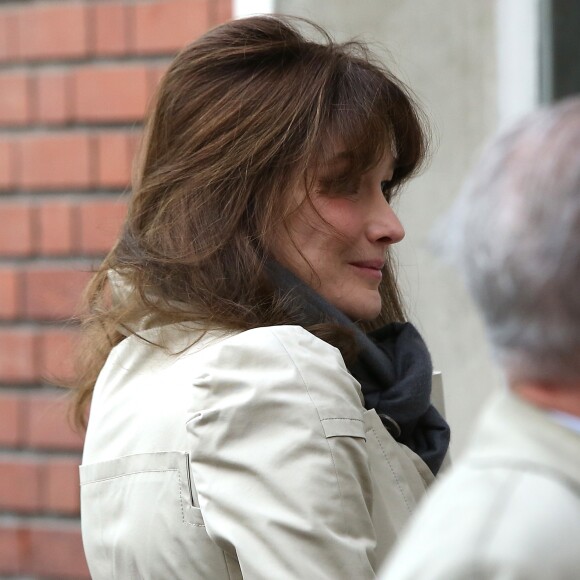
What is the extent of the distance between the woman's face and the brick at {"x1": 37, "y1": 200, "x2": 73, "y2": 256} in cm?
153

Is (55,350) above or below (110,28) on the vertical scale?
below

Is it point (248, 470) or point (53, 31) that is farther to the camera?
point (53, 31)

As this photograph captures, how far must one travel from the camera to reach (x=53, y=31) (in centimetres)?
A: 342

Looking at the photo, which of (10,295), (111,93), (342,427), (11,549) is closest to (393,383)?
(342,427)

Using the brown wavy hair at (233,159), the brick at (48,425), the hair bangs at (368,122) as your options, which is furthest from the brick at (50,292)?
the hair bangs at (368,122)

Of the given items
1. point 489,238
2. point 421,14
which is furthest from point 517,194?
point 421,14

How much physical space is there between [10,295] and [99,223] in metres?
0.37

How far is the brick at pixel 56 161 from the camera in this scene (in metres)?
3.39

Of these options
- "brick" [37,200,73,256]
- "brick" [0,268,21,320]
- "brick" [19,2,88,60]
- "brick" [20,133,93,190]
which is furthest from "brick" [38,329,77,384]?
"brick" [19,2,88,60]

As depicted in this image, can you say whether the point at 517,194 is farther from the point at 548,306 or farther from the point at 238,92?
the point at 238,92

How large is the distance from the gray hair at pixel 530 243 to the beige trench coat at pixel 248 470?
50 centimetres

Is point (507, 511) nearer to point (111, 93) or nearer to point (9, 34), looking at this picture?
point (111, 93)

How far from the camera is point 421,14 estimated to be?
11.2 feet

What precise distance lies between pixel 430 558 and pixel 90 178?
8.16 ft
